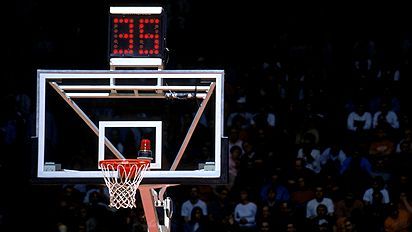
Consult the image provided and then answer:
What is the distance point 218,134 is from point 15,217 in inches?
238

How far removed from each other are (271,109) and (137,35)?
685cm

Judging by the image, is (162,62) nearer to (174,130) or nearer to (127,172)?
(127,172)

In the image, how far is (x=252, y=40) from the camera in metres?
16.8

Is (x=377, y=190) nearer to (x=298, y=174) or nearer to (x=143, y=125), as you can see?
(x=298, y=174)

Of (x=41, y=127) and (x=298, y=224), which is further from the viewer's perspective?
(x=298, y=224)

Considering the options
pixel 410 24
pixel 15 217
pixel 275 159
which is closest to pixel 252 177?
pixel 275 159

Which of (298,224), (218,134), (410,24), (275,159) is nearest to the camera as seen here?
(218,134)

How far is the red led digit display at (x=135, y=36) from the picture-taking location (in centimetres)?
786

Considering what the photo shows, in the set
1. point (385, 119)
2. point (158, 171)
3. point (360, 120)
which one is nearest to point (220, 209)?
point (360, 120)

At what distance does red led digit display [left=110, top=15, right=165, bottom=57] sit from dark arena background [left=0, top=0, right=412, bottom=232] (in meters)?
4.13

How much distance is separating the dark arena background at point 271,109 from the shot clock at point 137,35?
4.13 metres

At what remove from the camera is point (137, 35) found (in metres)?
7.88

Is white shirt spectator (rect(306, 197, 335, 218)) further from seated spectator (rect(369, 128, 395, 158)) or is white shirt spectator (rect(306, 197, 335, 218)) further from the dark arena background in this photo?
seated spectator (rect(369, 128, 395, 158))

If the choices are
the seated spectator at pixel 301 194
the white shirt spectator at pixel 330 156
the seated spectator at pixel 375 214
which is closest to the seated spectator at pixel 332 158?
the white shirt spectator at pixel 330 156
